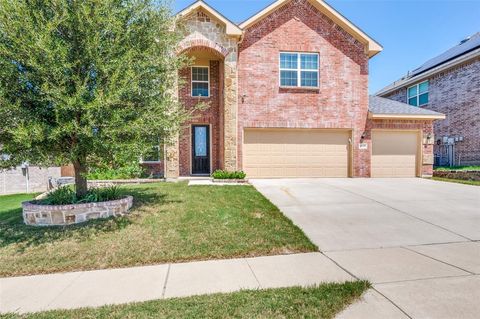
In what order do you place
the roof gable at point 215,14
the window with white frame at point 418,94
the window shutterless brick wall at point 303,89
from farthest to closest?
the window with white frame at point 418,94, the window shutterless brick wall at point 303,89, the roof gable at point 215,14

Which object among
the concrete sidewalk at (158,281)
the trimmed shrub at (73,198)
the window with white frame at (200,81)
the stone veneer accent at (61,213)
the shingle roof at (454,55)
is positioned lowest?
the concrete sidewalk at (158,281)

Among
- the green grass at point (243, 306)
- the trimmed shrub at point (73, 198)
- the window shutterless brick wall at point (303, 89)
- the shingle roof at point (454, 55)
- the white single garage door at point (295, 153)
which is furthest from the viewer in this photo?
the shingle roof at point (454, 55)

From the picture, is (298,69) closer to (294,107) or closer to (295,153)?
(294,107)

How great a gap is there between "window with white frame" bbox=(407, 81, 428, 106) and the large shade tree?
19.9 meters

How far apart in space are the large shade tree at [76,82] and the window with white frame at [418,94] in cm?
1993

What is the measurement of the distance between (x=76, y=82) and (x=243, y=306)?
17.5 feet

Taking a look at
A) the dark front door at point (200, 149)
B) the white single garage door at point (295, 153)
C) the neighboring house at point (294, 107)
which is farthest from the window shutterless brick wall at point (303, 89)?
the dark front door at point (200, 149)

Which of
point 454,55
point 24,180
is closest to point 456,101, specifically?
point 454,55

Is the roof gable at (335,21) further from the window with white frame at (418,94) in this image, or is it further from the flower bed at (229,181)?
the window with white frame at (418,94)

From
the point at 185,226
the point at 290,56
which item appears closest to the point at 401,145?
the point at 290,56

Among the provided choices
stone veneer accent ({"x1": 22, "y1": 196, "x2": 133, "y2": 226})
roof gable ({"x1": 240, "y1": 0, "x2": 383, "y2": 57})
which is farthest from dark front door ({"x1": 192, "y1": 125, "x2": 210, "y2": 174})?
stone veneer accent ({"x1": 22, "y1": 196, "x2": 133, "y2": 226})

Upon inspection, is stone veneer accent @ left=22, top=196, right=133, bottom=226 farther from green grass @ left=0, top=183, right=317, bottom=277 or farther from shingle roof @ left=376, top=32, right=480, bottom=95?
shingle roof @ left=376, top=32, right=480, bottom=95

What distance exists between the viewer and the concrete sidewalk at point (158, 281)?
Result: 3369 millimetres

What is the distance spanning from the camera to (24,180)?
46.1 feet
